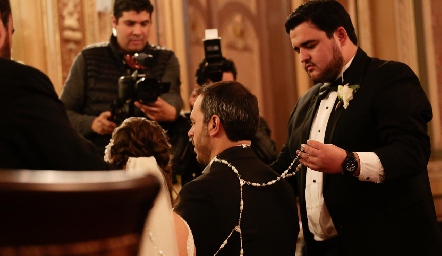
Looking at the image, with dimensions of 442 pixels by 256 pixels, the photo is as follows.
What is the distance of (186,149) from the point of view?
399 cm

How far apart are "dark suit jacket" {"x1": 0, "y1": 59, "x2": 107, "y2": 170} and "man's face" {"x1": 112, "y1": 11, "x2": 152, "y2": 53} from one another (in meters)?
2.43

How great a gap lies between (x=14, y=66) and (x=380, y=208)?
1635 mm

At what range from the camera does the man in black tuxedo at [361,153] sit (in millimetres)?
2688

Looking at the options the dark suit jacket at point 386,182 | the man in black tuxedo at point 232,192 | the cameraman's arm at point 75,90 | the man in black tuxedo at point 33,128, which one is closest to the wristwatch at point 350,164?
the dark suit jacket at point 386,182

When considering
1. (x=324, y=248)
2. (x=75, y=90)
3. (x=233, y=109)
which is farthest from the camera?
(x=75, y=90)

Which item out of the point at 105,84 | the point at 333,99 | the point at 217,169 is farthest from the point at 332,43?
the point at 105,84

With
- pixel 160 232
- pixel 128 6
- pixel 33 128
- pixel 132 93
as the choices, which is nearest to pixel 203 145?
pixel 160 232

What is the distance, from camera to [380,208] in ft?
9.20

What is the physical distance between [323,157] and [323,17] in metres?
0.67

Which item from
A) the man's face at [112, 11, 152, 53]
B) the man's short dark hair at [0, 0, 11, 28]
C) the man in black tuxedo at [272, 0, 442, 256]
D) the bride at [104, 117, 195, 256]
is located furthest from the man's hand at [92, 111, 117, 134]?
the man's short dark hair at [0, 0, 11, 28]

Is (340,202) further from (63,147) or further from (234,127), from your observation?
(63,147)

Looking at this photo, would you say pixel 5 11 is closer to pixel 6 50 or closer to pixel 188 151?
pixel 6 50

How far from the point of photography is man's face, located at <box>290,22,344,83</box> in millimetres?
2977

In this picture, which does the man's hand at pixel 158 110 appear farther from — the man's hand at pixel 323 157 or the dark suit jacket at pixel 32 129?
the dark suit jacket at pixel 32 129
